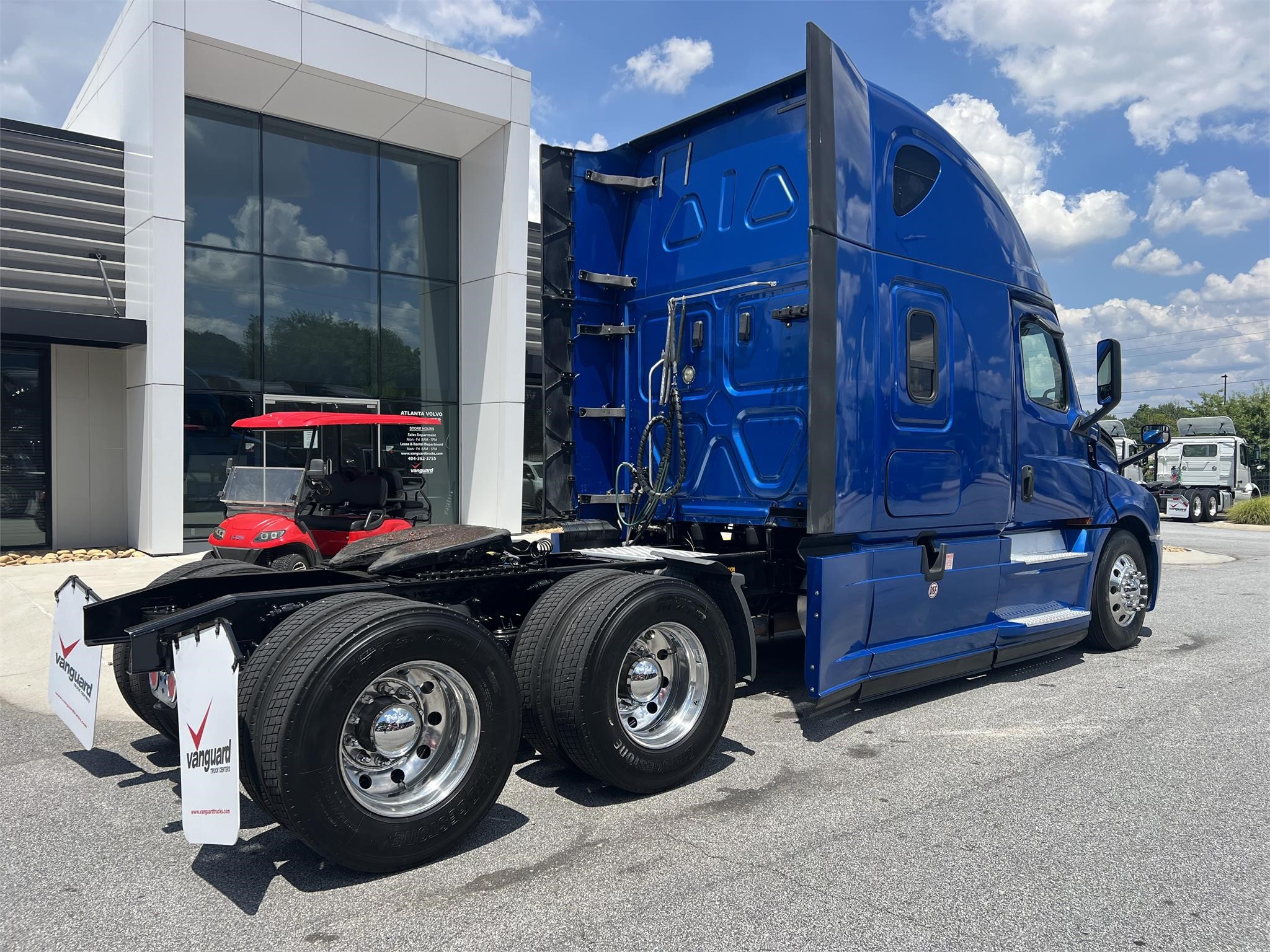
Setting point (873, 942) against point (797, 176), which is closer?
point (873, 942)

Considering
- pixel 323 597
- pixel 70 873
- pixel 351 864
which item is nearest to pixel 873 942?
pixel 351 864

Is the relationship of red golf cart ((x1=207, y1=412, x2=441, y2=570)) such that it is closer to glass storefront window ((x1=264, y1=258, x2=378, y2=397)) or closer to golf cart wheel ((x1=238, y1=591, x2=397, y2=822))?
glass storefront window ((x1=264, y1=258, x2=378, y2=397))

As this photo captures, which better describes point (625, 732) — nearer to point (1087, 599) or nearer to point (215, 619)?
point (215, 619)

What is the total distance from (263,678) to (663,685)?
195cm

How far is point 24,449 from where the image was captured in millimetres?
13523

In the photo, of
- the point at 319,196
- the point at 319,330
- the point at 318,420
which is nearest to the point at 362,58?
the point at 319,196

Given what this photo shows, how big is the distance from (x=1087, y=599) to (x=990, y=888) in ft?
14.6

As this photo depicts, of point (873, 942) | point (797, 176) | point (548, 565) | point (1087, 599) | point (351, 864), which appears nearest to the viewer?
point (873, 942)

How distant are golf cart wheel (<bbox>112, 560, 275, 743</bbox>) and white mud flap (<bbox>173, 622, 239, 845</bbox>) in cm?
128

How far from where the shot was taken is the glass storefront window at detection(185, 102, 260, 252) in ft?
46.5

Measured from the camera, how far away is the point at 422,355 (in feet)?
54.7

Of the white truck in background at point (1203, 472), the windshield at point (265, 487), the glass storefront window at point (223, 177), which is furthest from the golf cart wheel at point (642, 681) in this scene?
the white truck in background at point (1203, 472)

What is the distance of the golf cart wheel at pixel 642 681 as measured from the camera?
399cm

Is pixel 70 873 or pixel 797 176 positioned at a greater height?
pixel 797 176
